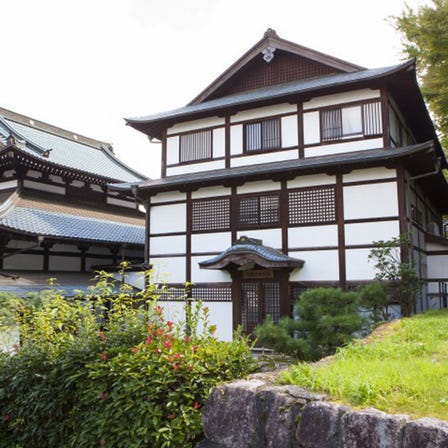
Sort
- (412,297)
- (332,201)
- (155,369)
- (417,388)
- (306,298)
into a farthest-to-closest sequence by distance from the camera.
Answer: (332,201), (412,297), (306,298), (155,369), (417,388)

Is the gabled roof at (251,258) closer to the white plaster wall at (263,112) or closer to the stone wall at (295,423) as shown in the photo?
the white plaster wall at (263,112)

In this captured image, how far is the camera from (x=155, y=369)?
4953 mm

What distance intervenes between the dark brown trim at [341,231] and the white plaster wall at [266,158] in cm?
183

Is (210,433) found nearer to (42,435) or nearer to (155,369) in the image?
(155,369)

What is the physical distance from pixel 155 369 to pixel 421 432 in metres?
2.85

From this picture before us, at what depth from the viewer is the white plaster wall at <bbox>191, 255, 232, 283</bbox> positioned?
15.0 meters

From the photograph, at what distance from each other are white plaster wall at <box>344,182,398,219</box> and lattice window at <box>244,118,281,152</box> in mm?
3186

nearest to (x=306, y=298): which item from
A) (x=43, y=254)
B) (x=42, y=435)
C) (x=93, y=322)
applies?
(x=93, y=322)

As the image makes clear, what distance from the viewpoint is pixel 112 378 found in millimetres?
5203

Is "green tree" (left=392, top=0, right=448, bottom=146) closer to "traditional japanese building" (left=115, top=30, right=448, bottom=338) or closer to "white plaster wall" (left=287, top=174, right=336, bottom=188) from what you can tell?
"traditional japanese building" (left=115, top=30, right=448, bottom=338)

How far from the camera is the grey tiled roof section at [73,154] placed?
2089 cm

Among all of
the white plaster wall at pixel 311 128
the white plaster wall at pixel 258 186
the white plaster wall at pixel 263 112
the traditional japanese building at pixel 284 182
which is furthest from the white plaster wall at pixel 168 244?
the white plaster wall at pixel 311 128

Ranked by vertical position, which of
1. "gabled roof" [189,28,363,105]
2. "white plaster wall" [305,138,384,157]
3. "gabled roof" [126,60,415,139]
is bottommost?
"white plaster wall" [305,138,384,157]

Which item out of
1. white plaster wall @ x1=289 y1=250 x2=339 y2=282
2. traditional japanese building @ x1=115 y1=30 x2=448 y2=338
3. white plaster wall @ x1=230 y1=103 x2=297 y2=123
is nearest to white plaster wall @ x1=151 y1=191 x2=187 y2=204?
traditional japanese building @ x1=115 y1=30 x2=448 y2=338
